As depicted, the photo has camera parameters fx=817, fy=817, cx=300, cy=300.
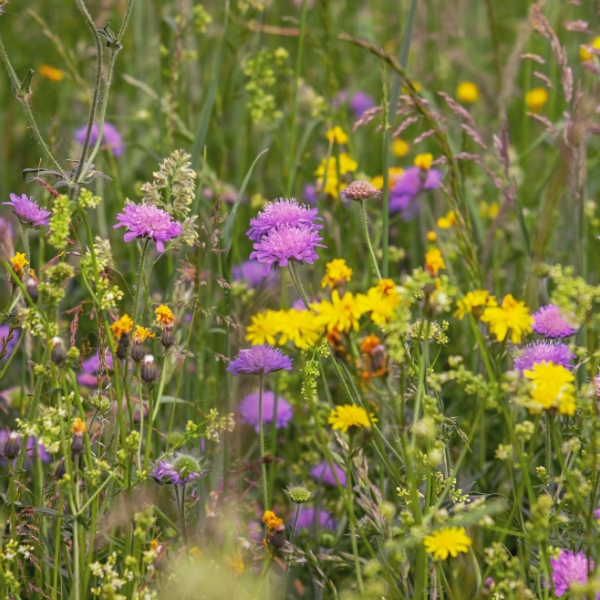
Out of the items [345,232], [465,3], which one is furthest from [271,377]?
[465,3]

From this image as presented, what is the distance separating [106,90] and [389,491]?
0.95 metres

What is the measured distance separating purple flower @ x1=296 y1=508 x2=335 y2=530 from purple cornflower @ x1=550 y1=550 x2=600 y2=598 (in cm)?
61

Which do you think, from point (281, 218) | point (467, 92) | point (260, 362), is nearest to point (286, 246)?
point (281, 218)

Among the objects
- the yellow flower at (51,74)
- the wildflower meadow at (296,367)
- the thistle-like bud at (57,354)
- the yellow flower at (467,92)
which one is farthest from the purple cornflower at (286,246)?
the yellow flower at (467,92)

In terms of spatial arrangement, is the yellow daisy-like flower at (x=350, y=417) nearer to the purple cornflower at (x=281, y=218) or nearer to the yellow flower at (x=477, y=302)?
the yellow flower at (x=477, y=302)

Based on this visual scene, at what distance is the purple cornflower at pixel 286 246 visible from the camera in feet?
3.92

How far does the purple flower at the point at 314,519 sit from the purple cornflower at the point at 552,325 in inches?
23.0

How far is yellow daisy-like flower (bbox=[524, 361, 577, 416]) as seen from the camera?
3.16 ft

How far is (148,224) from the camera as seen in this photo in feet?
4.03

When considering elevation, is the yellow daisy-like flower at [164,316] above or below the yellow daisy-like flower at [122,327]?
below

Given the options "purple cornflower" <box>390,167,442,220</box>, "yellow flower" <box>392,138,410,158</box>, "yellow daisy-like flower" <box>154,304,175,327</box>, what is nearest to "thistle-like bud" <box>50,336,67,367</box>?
"yellow daisy-like flower" <box>154,304,175,327</box>

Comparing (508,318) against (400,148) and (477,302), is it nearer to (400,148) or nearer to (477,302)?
(477,302)

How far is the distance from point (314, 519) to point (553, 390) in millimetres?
768

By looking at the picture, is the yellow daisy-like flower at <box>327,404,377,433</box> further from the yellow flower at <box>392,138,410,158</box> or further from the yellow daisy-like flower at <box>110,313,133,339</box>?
the yellow flower at <box>392,138,410,158</box>
